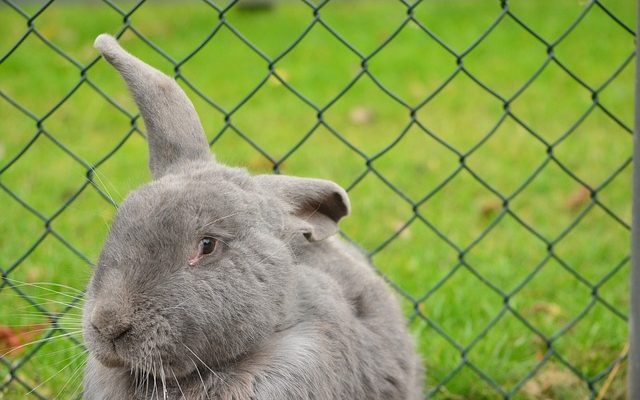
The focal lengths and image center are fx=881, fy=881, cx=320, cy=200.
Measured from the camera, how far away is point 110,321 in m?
2.12

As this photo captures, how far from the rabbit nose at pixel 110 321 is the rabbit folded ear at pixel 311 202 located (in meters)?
0.60

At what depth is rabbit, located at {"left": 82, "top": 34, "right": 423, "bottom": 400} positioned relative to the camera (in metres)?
2.18

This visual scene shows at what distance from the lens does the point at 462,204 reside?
4855mm

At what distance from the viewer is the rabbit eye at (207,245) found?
225 centimetres

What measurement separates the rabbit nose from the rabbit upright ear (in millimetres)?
541

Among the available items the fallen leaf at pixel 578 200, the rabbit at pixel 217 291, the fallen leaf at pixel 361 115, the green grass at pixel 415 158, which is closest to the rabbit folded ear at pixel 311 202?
the rabbit at pixel 217 291

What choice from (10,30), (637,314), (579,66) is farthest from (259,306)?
(10,30)

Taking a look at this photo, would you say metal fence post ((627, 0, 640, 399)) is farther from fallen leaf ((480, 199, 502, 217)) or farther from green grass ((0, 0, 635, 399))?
fallen leaf ((480, 199, 502, 217))

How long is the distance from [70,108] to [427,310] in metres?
3.27

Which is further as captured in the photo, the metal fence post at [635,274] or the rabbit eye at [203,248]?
the metal fence post at [635,274]

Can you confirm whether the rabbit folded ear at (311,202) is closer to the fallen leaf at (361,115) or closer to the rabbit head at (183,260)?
the rabbit head at (183,260)

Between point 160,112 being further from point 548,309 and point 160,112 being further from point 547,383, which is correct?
point 548,309

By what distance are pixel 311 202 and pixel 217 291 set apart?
50 centimetres

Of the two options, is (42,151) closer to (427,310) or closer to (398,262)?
(398,262)
